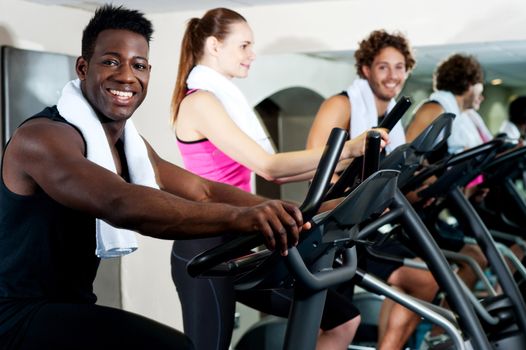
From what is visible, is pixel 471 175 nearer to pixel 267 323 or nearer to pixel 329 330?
pixel 329 330

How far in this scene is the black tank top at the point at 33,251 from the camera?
1.81m

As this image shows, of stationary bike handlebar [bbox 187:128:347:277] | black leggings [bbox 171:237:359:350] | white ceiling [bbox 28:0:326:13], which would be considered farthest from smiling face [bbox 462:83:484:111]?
stationary bike handlebar [bbox 187:128:347:277]

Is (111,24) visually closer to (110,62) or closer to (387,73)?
(110,62)

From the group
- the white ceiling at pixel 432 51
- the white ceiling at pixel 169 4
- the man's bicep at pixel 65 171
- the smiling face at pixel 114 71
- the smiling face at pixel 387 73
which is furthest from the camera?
the white ceiling at pixel 432 51

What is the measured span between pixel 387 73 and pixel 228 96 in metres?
1.36

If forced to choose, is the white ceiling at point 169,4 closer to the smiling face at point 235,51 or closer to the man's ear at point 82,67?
the smiling face at point 235,51

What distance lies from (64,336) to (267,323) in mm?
2874

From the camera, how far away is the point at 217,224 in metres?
1.58

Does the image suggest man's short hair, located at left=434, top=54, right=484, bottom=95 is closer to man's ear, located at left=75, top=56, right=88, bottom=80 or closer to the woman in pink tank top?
the woman in pink tank top

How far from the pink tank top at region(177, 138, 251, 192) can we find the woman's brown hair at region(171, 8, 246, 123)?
0.54ft

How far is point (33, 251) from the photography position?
1826mm

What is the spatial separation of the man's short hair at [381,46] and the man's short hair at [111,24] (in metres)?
2.35

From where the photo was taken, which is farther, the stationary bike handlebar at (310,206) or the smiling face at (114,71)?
the smiling face at (114,71)

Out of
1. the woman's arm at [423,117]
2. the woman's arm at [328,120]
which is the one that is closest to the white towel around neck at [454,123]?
the woman's arm at [423,117]
